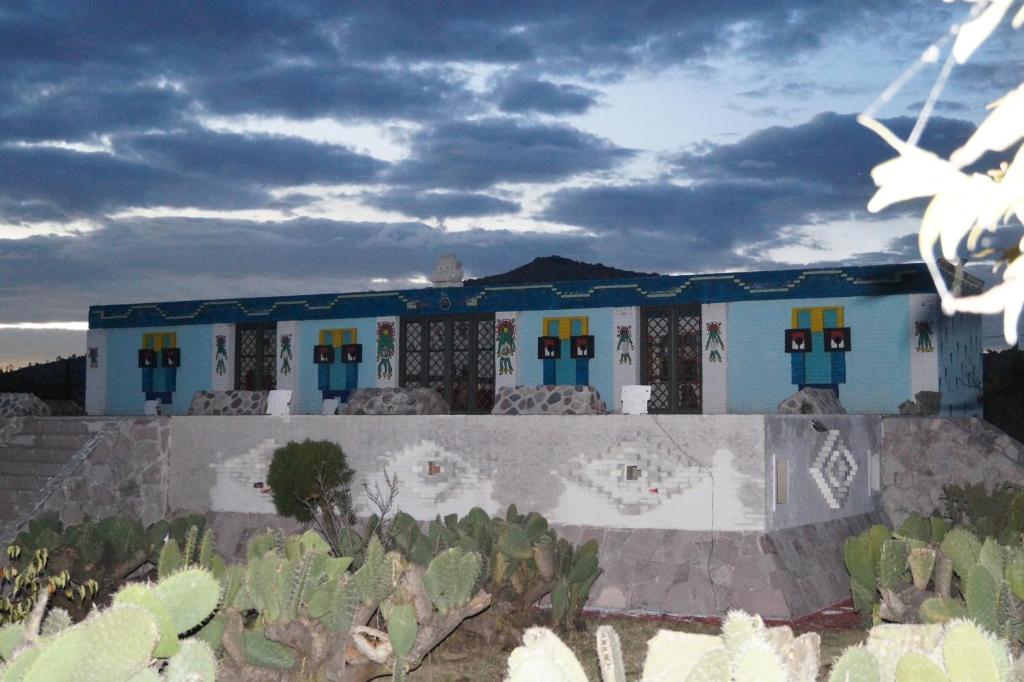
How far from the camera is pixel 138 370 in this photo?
2677 centimetres

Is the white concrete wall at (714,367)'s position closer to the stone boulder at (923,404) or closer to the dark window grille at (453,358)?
the stone boulder at (923,404)

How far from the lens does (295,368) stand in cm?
2483

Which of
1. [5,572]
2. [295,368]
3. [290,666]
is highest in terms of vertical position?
[295,368]

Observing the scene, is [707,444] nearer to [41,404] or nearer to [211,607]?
[211,607]

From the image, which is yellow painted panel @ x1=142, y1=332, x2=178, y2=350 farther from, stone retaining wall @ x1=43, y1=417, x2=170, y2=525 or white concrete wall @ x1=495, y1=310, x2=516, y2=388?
stone retaining wall @ x1=43, y1=417, x2=170, y2=525

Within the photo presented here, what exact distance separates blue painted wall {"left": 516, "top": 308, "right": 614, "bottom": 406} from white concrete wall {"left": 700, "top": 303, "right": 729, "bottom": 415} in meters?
1.92

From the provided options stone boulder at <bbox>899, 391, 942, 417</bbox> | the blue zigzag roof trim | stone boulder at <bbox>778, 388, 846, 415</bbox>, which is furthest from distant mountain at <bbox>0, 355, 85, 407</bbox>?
stone boulder at <bbox>899, 391, 942, 417</bbox>

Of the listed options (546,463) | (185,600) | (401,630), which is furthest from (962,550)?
(185,600)

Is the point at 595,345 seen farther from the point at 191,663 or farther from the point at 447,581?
the point at 191,663

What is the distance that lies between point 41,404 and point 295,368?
6.23m

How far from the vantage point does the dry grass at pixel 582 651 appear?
377 inches

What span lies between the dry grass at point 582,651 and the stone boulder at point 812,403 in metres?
6.42

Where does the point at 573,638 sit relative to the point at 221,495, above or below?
below

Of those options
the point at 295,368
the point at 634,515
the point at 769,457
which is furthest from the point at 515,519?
the point at 295,368
